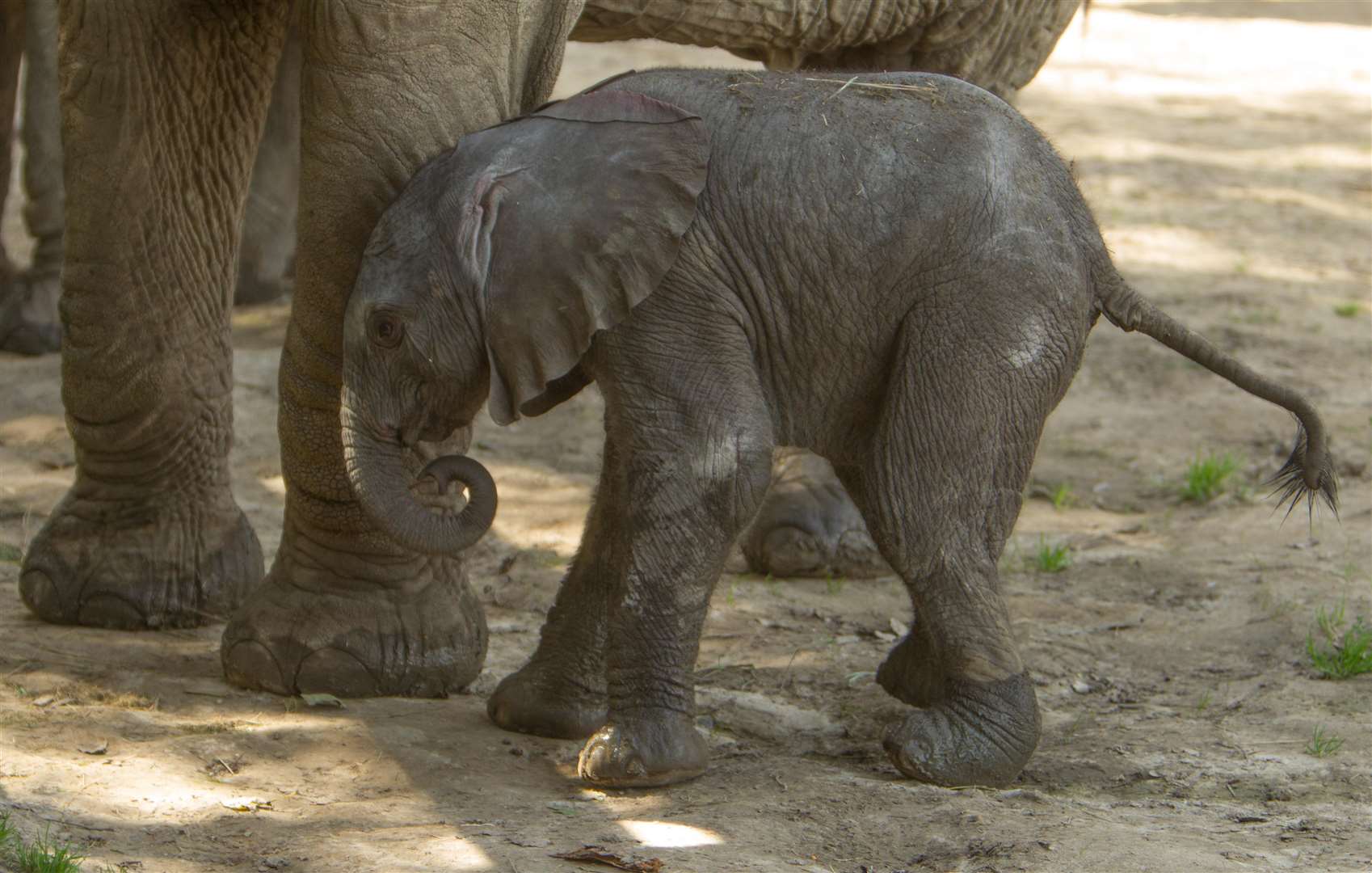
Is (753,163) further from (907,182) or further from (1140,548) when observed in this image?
(1140,548)

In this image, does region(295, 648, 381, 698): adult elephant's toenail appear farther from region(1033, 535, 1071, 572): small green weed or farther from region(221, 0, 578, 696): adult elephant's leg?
region(1033, 535, 1071, 572): small green weed

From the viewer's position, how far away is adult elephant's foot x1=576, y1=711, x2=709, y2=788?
373 cm

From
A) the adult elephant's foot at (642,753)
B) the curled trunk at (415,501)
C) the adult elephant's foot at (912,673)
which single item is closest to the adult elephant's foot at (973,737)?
the adult elephant's foot at (912,673)

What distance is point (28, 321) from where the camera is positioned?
7.29 m

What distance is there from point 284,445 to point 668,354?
98cm

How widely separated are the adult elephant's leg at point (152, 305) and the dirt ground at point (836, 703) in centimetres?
18

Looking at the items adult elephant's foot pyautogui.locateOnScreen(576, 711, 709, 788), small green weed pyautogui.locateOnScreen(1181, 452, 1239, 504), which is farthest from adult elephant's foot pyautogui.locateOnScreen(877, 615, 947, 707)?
small green weed pyautogui.locateOnScreen(1181, 452, 1239, 504)

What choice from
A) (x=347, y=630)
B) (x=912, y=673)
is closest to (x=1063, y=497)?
(x=912, y=673)

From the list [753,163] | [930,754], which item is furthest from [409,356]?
[930,754]

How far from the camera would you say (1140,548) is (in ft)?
18.8

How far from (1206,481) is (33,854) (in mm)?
4087

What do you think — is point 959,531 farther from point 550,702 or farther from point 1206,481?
point 1206,481

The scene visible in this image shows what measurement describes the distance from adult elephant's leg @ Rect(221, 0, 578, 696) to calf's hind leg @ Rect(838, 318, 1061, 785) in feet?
3.35

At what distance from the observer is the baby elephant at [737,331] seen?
12.1 feet
